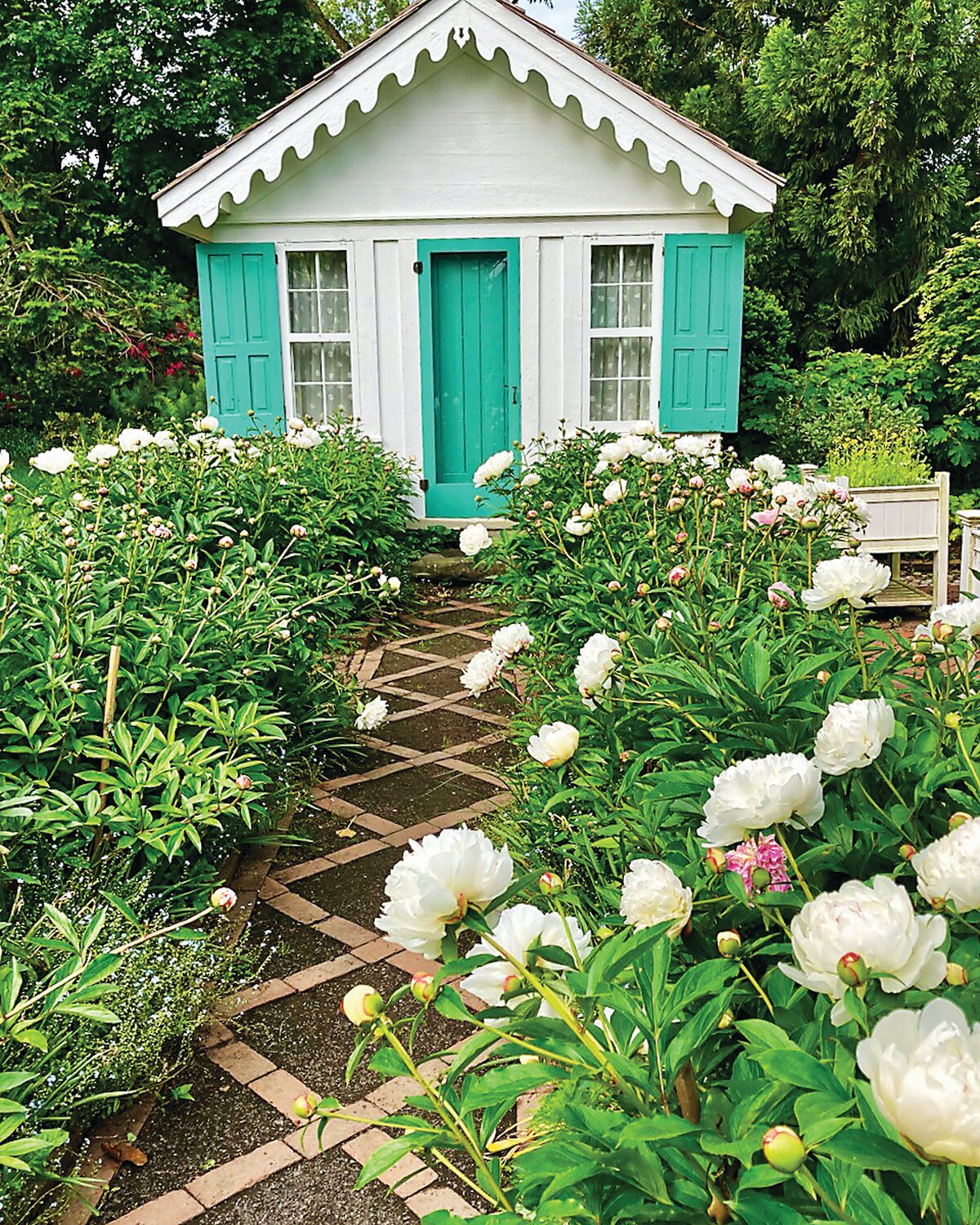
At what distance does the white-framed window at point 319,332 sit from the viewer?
8188mm

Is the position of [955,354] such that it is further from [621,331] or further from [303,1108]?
[303,1108]

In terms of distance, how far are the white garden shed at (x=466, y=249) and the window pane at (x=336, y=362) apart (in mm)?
13

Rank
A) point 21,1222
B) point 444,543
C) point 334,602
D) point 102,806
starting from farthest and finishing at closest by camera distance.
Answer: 1. point 444,543
2. point 334,602
3. point 102,806
4. point 21,1222

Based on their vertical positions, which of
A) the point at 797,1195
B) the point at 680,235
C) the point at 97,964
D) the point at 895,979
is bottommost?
the point at 97,964

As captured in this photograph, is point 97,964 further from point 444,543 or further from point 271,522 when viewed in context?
point 444,543

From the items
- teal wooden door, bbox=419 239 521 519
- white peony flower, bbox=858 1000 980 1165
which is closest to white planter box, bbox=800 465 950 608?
teal wooden door, bbox=419 239 521 519

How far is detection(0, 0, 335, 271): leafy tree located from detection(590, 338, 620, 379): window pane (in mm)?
8658

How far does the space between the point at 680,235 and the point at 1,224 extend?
893 centimetres

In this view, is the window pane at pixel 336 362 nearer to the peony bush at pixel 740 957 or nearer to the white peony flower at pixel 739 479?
the white peony flower at pixel 739 479

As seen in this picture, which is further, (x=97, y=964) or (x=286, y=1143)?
(x=286, y=1143)

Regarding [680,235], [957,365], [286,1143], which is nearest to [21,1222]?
[286,1143]

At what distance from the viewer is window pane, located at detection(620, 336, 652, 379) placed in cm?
816

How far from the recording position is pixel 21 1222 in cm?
191

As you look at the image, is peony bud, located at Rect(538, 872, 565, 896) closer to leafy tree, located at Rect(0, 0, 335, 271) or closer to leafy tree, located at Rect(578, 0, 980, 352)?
leafy tree, located at Rect(578, 0, 980, 352)
